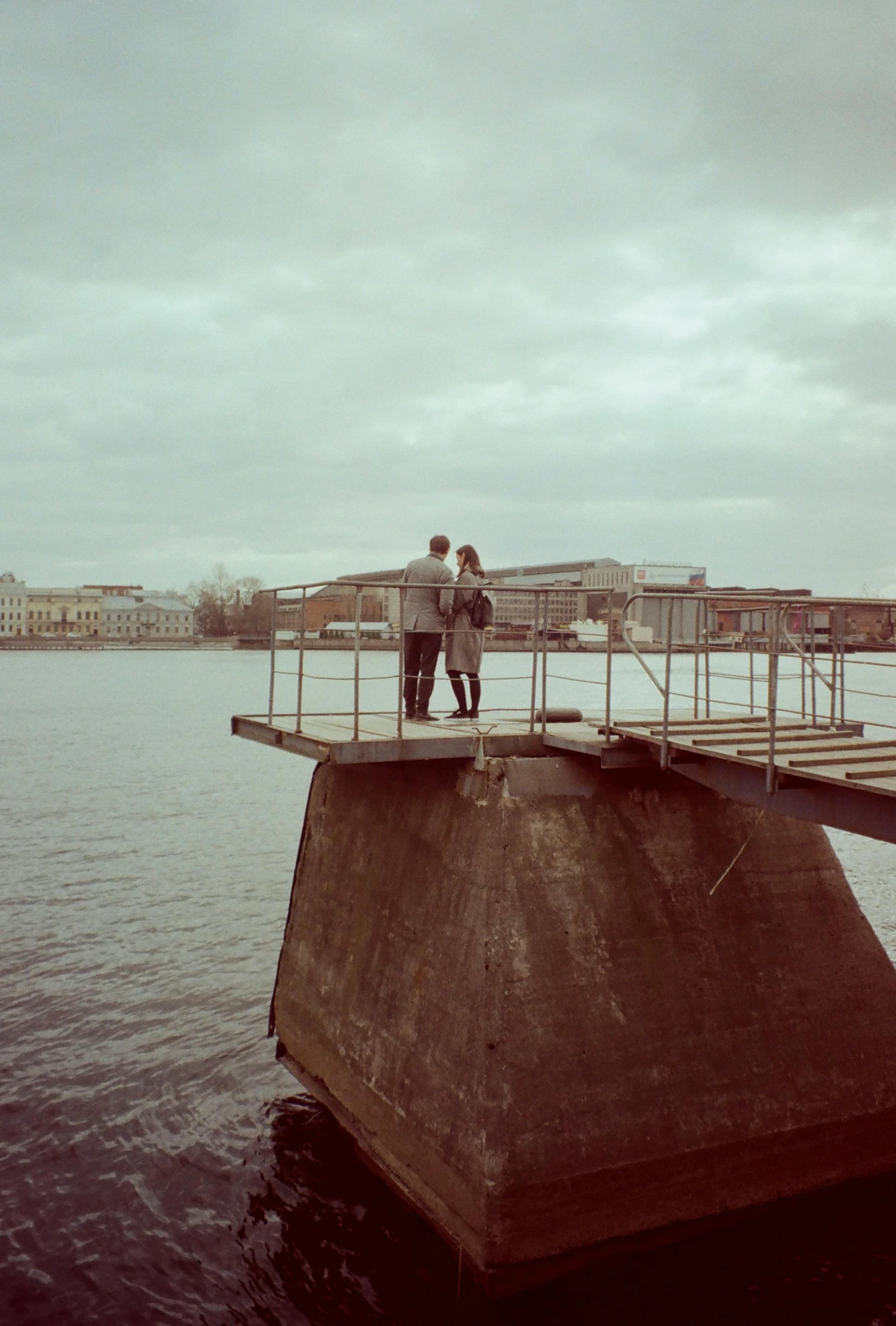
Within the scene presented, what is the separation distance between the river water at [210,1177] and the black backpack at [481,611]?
52.7 inches

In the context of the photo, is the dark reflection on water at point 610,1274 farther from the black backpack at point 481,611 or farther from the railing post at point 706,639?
the black backpack at point 481,611

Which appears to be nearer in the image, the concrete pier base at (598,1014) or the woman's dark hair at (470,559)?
the concrete pier base at (598,1014)

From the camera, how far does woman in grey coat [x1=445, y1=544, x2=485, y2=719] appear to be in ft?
35.7

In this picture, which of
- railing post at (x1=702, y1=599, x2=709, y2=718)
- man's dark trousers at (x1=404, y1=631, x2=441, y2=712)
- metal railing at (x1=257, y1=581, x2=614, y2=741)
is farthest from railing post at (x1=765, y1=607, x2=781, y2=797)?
man's dark trousers at (x1=404, y1=631, x2=441, y2=712)

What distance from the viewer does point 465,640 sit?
1102 cm

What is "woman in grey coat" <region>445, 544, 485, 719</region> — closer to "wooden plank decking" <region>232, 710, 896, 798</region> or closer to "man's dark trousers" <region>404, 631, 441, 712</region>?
"man's dark trousers" <region>404, 631, 441, 712</region>

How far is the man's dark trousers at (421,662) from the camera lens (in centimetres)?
1101

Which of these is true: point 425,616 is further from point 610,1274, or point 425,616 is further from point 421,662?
point 610,1274

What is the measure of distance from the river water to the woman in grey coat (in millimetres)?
1323

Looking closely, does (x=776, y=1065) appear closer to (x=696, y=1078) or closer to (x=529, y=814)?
(x=696, y=1078)

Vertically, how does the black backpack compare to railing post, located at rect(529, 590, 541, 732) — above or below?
above

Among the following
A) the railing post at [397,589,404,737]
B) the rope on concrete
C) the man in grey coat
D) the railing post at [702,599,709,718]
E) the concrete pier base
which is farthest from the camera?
the man in grey coat

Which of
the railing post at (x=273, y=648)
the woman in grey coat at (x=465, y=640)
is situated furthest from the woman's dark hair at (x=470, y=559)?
the railing post at (x=273, y=648)

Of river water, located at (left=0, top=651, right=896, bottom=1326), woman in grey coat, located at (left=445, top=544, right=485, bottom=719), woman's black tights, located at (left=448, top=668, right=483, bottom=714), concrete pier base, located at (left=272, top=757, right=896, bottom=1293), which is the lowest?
river water, located at (left=0, top=651, right=896, bottom=1326)
